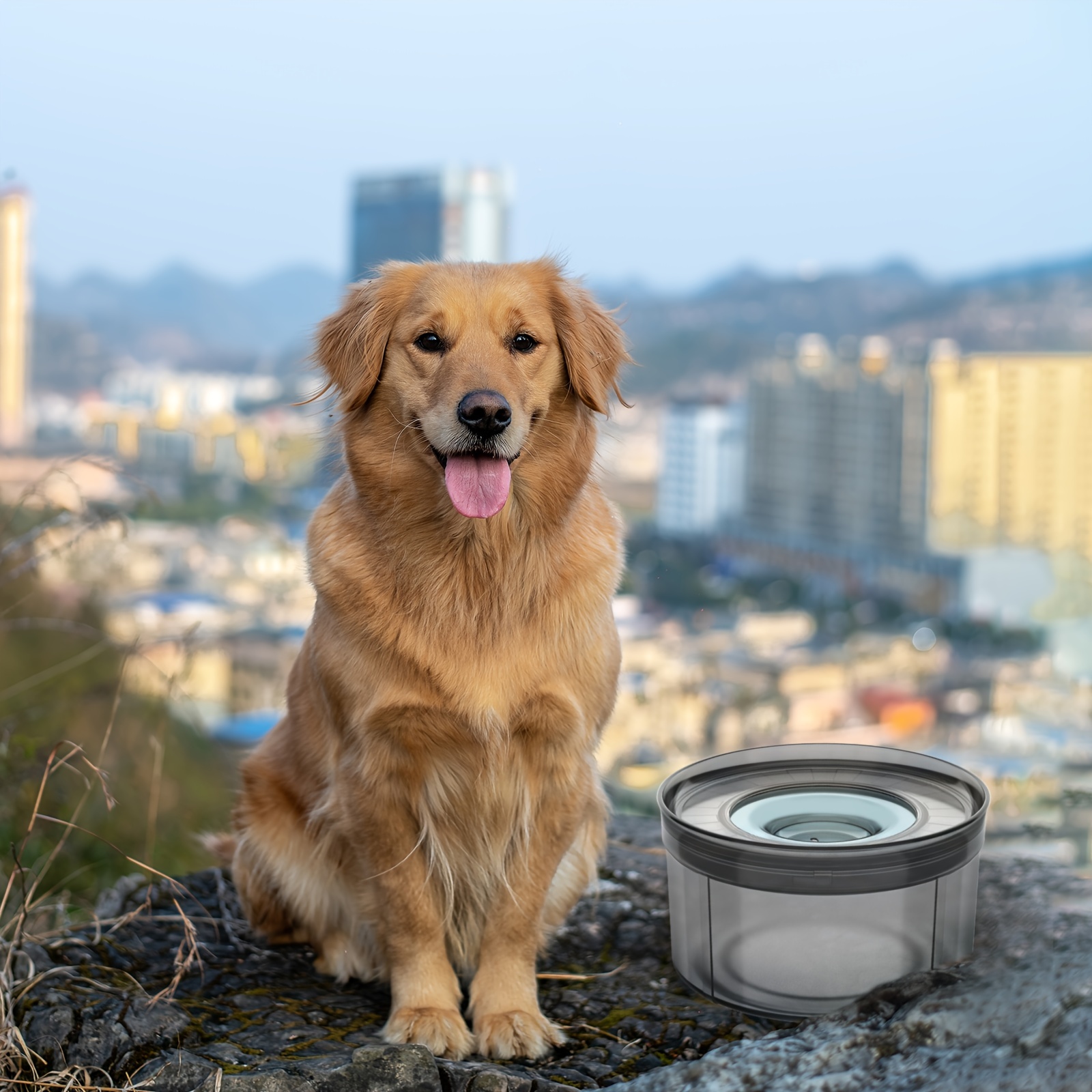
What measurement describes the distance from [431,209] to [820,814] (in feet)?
49.7

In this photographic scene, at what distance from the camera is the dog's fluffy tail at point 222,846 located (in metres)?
2.95

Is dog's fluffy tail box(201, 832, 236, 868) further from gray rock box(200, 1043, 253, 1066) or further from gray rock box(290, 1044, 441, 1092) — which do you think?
gray rock box(290, 1044, 441, 1092)

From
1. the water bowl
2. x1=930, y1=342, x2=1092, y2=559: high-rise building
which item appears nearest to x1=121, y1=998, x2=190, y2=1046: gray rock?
the water bowl

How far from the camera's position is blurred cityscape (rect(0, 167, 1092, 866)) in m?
3.26

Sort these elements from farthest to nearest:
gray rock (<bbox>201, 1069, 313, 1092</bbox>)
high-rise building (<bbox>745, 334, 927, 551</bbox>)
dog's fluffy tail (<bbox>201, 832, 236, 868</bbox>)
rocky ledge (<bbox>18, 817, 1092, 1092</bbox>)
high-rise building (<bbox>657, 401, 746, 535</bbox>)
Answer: high-rise building (<bbox>745, 334, 927, 551</bbox>), high-rise building (<bbox>657, 401, 746, 535</bbox>), dog's fluffy tail (<bbox>201, 832, 236, 868</bbox>), gray rock (<bbox>201, 1069, 313, 1092</bbox>), rocky ledge (<bbox>18, 817, 1092, 1092</bbox>)

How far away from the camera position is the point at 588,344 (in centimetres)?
225

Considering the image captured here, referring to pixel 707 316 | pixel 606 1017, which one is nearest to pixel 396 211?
pixel 606 1017

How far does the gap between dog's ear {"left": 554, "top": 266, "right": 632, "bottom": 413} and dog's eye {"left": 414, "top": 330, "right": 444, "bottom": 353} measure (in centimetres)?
25

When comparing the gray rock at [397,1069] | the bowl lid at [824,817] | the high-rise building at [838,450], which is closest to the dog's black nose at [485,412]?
the bowl lid at [824,817]

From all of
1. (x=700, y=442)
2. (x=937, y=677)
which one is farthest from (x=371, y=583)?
(x=700, y=442)

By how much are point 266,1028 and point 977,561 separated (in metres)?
37.3

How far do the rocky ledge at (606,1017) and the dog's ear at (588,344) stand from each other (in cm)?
124

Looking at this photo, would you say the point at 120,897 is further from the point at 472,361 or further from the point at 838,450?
the point at 838,450

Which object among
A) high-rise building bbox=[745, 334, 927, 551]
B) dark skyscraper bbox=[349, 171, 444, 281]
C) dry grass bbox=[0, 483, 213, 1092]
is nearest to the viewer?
dry grass bbox=[0, 483, 213, 1092]
